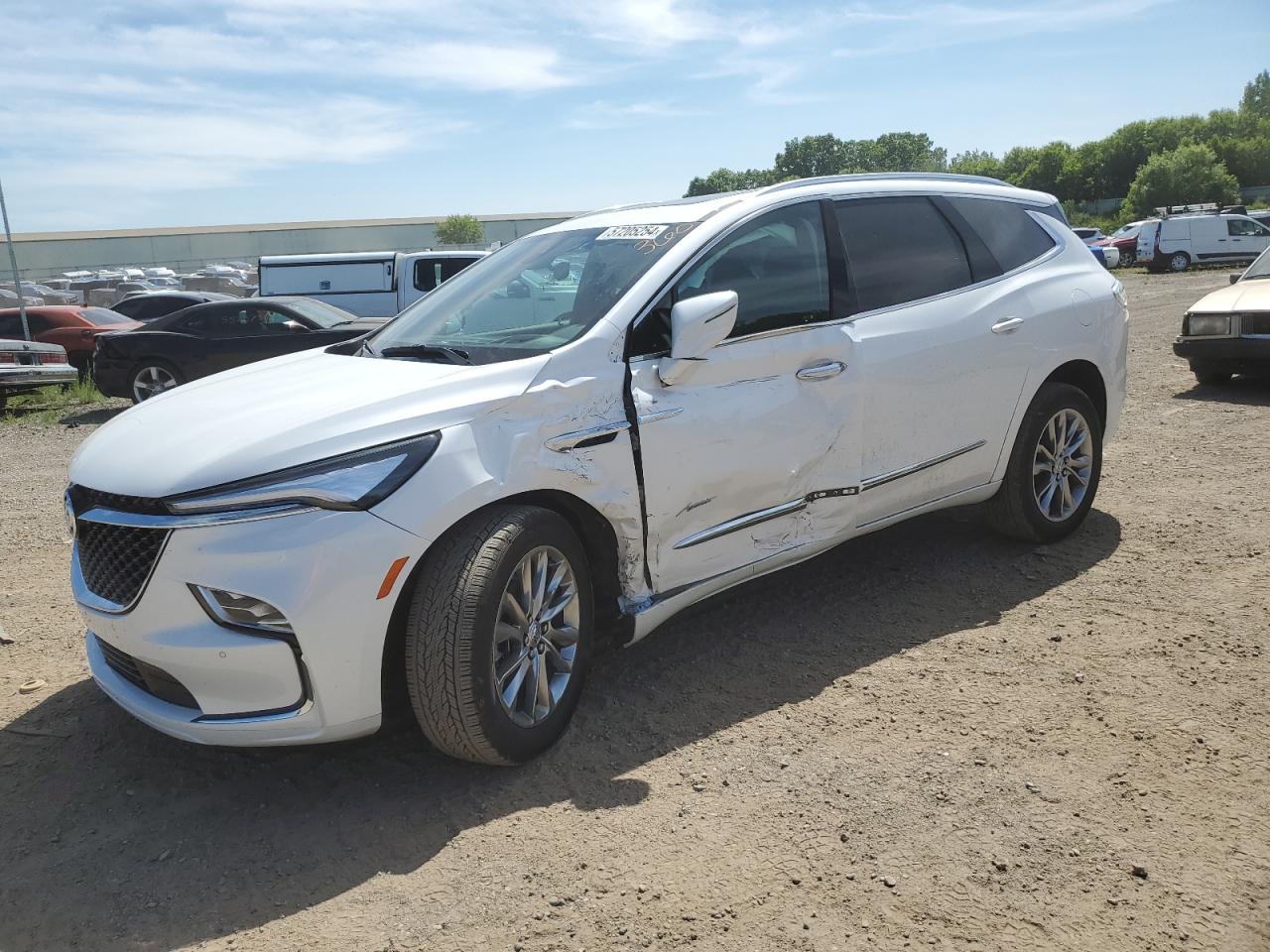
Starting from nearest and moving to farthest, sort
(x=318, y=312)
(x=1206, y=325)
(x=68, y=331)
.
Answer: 1. (x=1206, y=325)
2. (x=318, y=312)
3. (x=68, y=331)

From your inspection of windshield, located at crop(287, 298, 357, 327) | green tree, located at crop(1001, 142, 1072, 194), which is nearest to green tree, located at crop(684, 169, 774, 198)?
green tree, located at crop(1001, 142, 1072, 194)

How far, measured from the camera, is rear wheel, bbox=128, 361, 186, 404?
1280 cm

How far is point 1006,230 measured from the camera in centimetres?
497

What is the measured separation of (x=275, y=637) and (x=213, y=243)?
284ft

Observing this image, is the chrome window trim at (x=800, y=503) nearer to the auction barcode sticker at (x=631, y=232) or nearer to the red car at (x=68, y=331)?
the auction barcode sticker at (x=631, y=232)

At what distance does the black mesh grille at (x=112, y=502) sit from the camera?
2906 mm

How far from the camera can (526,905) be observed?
8.66ft

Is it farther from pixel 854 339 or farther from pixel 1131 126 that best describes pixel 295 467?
pixel 1131 126

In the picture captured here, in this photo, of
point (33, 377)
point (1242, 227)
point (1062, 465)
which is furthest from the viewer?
point (1242, 227)

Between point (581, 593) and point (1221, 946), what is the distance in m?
1.99

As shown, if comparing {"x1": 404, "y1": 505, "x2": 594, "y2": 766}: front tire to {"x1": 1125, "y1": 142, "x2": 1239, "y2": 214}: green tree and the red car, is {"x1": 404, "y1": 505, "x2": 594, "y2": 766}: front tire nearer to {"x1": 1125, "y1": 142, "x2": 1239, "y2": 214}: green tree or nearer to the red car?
the red car

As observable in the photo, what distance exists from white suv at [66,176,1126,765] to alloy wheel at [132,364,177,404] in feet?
32.1

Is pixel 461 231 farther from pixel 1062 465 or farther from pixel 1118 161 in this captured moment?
pixel 1062 465

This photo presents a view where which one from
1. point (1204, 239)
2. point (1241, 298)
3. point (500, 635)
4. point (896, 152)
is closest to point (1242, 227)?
point (1204, 239)
